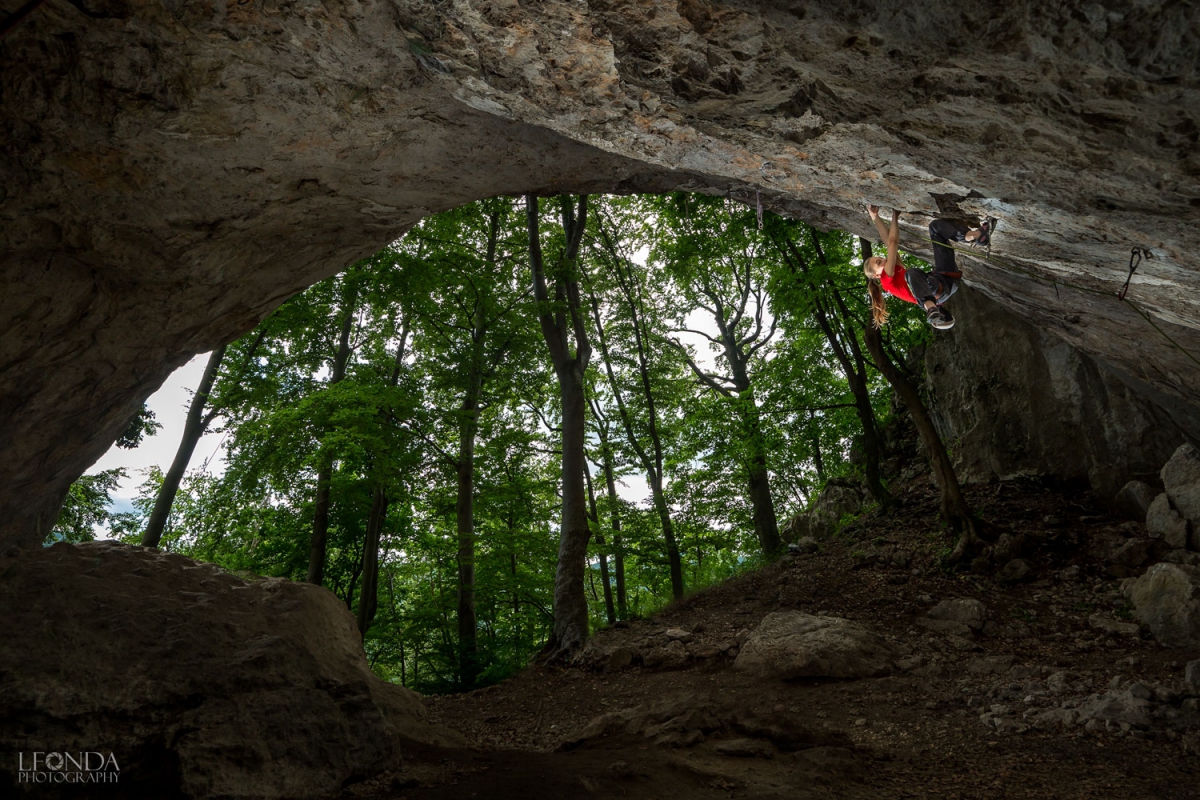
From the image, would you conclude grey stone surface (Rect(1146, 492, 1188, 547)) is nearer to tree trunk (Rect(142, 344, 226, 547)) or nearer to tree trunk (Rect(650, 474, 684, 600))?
tree trunk (Rect(650, 474, 684, 600))

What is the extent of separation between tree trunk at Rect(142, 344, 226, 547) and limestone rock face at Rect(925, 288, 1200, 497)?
1356 cm

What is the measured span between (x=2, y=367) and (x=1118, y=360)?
38.5 feet

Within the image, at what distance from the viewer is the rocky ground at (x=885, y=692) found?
179 inches

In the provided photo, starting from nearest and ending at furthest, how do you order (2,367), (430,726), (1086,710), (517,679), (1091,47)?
1. (1091,47)
2. (2,367)
3. (1086,710)
4. (430,726)
5. (517,679)

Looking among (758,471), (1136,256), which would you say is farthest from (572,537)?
(1136,256)

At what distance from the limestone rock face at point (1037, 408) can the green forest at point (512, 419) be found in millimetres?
1248

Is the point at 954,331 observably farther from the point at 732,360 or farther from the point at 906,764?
the point at 906,764

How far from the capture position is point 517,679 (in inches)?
376

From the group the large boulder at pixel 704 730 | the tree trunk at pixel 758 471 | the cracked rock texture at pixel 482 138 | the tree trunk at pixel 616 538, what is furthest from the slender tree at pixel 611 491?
the cracked rock texture at pixel 482 138

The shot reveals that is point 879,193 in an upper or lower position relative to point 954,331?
lower

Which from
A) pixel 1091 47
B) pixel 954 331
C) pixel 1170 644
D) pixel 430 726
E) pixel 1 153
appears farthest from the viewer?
pixel 954 331

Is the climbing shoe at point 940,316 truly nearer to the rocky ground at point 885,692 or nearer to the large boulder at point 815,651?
the rocky ground at point 885,692

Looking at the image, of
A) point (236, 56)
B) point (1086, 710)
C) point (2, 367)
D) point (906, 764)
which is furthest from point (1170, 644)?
point (2, 367)

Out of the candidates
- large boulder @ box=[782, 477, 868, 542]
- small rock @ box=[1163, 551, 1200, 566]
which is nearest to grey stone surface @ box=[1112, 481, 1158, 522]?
small rock @ box=[1163, 551, 1200, 566]
